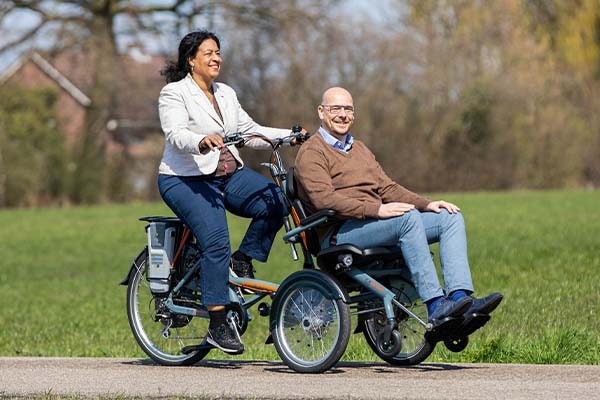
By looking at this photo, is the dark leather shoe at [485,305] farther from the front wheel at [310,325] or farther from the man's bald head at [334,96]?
the man's bald head at [334,96]

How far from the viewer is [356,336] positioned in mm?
10758

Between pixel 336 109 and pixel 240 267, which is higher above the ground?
pixel 336 109

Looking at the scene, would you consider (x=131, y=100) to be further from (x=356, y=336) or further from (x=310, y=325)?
(x=310, y=325)

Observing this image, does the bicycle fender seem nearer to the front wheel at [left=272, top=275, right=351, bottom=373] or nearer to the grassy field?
the front wheel at [left=272, top=275, right=351, bottom=373]

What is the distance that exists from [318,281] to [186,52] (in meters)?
1.74

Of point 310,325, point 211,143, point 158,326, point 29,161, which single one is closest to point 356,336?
point 158,326

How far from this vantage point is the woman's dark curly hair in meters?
8.25

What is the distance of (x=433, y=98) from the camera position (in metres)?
43.6

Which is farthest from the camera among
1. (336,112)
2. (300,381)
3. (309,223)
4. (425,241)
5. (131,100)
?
(131,100)

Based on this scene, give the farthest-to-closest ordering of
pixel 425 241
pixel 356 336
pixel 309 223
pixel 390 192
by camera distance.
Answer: pixel 356 336 < pixel 390 192 < pixel 309 223 < pixel 425 241

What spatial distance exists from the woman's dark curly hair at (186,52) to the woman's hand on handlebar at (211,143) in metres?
0.81

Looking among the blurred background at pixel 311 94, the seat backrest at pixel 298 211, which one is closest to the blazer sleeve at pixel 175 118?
the seat backrest at pixel 298 211

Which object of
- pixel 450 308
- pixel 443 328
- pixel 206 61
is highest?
pixel 206 61

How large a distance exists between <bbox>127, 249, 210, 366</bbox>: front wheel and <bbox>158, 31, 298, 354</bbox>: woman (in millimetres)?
392
